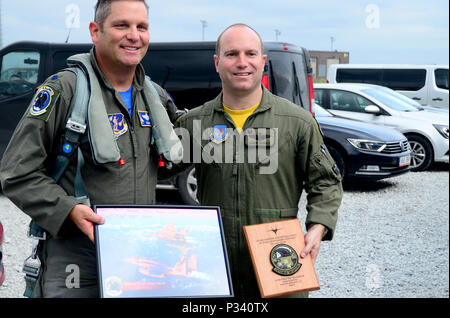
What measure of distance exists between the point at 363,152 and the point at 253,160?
21.1 feet

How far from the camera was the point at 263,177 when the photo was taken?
8.36 feet

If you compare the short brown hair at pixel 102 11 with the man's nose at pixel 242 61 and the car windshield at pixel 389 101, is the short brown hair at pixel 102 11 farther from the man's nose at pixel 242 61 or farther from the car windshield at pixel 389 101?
the car windshield at pixel 389 101

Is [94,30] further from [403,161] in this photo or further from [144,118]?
[403,161]

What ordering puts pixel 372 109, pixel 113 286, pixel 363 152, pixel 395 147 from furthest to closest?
1. pixel 372 109
2. pixel 395 147
3. pixel 363 152
4. pixel 113 286

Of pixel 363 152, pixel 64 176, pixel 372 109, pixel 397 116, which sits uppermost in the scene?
pixel 64 176

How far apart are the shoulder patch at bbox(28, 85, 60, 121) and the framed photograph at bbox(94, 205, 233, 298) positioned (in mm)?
417

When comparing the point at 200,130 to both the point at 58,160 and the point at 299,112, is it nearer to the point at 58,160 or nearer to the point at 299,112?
the point at 299,112

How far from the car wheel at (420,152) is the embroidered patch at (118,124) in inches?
384

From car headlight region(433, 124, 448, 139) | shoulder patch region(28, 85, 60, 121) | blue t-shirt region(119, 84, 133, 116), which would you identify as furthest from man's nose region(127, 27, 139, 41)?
car headlight region(433, 124, 448, 139)

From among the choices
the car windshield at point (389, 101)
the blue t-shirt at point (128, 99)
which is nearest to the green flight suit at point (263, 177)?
the blue t-shirt at point (128, 99)

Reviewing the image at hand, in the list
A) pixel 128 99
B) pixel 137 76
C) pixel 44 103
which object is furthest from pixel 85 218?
pixel 137 76

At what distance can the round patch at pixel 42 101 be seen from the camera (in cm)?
213

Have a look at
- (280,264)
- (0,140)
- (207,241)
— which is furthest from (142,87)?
(0,140)
